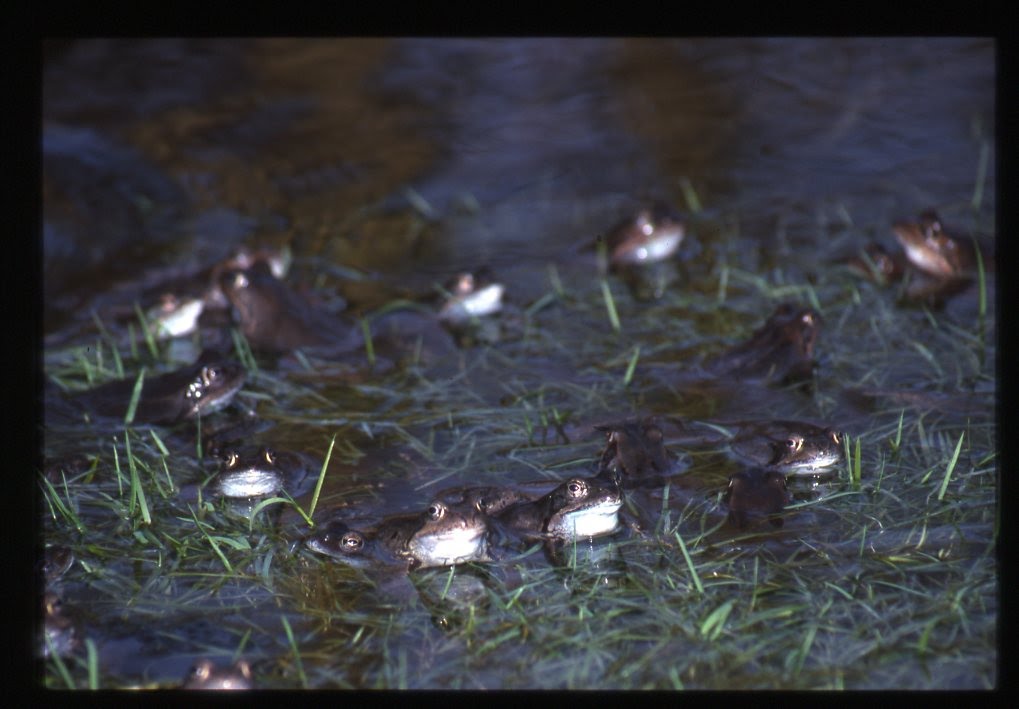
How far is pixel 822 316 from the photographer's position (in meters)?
5.23

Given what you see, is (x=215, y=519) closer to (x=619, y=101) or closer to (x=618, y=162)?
(x=618, y=162)

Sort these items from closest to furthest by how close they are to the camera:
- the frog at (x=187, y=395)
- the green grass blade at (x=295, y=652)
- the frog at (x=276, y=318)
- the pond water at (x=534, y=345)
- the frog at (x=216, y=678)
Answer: the frog at (x=216, y=678)
the green grass blade at (x=295, y=652)
the pond water at (x=534, y=345)
the frog at (x=187, y=395)
the frog at (x=276, y=318)

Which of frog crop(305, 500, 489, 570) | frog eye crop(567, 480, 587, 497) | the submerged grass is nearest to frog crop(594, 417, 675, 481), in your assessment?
the submerged grass

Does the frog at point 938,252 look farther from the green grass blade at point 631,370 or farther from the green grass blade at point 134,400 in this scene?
the green grass blade at point 134,400

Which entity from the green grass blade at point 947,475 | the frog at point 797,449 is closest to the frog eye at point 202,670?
the frog at point 797,449

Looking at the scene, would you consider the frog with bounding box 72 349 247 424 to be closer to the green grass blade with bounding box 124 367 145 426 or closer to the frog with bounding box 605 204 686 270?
the green grass blade with bounding box 124 367 145 426

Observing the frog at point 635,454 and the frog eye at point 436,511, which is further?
the frog at point 635,454

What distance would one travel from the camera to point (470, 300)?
548 centimetres

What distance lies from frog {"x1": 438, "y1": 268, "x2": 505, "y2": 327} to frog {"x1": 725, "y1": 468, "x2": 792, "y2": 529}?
188 cm

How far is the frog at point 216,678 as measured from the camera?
313cm

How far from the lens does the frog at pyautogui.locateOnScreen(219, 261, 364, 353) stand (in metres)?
5.25

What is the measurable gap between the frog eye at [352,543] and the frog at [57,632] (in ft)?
2.67

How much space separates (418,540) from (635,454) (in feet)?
2.85

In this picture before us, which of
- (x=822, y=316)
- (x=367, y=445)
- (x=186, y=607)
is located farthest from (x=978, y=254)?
(x=186, y=607)
